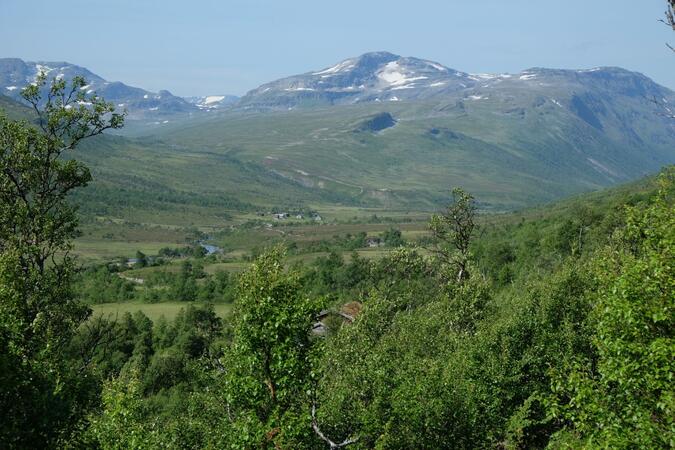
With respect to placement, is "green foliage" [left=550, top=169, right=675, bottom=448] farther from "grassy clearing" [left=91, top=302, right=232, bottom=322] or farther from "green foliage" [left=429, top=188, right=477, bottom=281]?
"grassy clearing" [left=91, top=302, right=232, bottom=322]

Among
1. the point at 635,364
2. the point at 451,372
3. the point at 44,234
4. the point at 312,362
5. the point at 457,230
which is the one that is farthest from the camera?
the point at 457,230

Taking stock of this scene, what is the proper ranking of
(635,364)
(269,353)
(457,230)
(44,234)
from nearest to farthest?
(635,364) < (269,353) < (44,234) < (457,230)

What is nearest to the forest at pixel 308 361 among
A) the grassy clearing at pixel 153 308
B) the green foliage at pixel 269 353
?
the green foliage at pixel 269 353

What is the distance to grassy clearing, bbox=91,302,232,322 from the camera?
137 meters

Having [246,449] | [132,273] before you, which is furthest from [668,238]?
[132,273]

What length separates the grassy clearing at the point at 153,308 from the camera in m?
137

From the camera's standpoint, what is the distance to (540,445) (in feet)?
126

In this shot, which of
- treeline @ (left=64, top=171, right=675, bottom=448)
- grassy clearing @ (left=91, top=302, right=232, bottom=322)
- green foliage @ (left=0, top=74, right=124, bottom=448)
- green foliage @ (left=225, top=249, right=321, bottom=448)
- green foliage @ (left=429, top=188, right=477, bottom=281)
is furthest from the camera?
grassy clearing @ (left=91, top=302, right=232, bottom=322)

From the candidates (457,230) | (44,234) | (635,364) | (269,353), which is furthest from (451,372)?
(457,230)

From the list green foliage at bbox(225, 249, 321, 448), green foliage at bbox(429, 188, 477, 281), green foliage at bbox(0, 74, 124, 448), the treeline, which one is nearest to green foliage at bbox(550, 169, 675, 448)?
the treeline

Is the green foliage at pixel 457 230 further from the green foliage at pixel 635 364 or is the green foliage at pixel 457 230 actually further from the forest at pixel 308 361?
the green foliage at pixel 635 364

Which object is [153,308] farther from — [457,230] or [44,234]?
[44,234]

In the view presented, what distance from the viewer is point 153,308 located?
5738 inches

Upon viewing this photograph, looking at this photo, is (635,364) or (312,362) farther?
(312,362)
